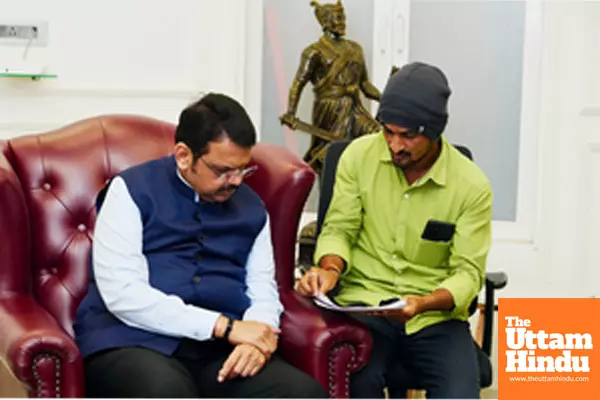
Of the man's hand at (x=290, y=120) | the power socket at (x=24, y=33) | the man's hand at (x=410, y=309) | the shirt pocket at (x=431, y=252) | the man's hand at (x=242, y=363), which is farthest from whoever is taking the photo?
the power socket at (x=24, y=33)

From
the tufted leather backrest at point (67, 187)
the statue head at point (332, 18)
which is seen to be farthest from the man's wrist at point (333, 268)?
the statue head at point (332, 18)

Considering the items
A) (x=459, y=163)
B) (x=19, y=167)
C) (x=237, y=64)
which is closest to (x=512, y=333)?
(x=459, y=163)

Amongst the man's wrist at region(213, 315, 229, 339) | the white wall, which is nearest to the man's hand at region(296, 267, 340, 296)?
the man's wrist at region(213, 315, 229, 339)

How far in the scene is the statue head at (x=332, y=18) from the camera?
3.38 metres

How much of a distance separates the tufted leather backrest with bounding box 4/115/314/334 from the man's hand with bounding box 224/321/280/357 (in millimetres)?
321

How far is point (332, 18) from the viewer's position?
11.1 feet

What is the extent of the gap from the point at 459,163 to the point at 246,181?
57cm

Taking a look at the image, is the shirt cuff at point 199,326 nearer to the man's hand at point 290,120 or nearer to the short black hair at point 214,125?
the short black hair at point 214,125

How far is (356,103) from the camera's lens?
3443mm

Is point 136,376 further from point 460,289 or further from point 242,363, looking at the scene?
point 460,289

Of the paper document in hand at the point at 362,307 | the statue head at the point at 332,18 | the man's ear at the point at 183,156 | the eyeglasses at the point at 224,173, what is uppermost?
the statue head at the point at 332,18

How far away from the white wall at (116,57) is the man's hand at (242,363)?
2143 millimetres

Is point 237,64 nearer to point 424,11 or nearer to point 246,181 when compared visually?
point 424,11

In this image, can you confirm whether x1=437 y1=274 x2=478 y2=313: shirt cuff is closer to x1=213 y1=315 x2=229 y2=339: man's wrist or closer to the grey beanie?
the grey beanie
